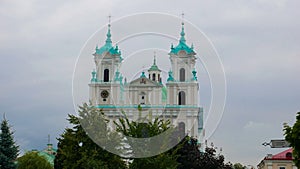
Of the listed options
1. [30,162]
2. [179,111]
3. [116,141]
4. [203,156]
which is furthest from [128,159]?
[179,111]

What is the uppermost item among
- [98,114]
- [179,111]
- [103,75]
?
[103,75]

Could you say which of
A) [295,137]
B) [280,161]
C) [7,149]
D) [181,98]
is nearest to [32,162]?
[7,149]

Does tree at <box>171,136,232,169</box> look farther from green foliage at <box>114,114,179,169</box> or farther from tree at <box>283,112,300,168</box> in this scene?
tree at <box>283,112,300,168</box>

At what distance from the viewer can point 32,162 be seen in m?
37.4

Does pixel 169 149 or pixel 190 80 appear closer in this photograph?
pixel 169 149

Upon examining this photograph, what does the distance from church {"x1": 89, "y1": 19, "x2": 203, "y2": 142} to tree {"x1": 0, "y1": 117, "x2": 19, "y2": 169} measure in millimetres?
32367

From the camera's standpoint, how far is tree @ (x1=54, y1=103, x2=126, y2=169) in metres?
24.5

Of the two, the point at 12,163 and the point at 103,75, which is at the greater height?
the point at 103,75

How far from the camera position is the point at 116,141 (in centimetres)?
2542

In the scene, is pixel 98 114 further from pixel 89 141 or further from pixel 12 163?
pixel 12 163

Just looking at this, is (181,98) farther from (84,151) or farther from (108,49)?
(84,151)

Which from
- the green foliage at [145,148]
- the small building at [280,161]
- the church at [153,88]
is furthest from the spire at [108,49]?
the green foliage at [145,148]

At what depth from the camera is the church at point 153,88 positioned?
211 feet

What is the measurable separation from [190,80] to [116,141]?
133 ft
